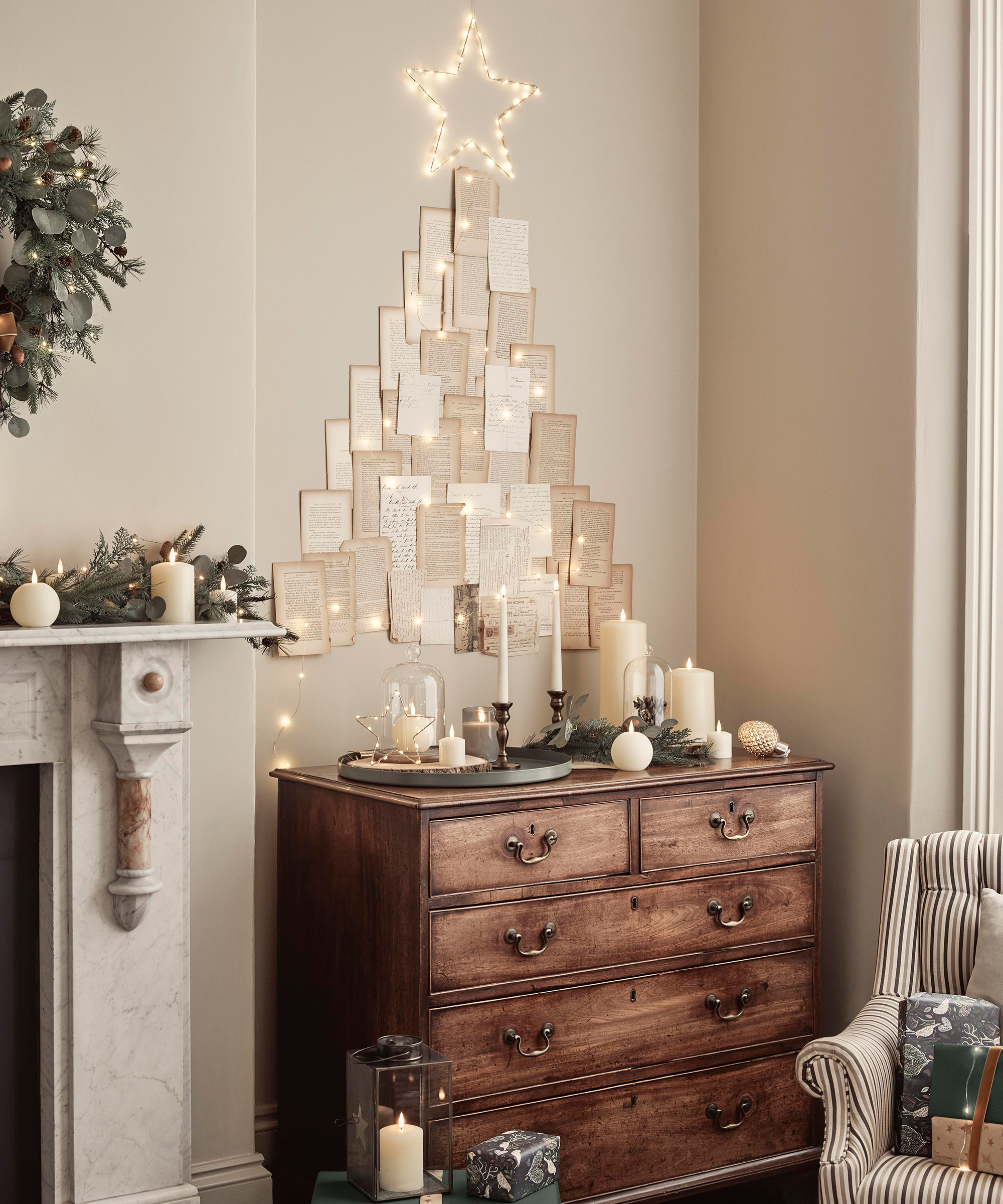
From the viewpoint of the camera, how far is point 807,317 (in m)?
2.93

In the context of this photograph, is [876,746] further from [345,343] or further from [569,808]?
[345,343]

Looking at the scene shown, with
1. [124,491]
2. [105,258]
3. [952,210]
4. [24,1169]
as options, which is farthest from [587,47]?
[24,1169]

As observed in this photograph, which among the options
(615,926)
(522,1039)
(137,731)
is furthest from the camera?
(615,926)

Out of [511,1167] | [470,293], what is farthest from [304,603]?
[511,1167]

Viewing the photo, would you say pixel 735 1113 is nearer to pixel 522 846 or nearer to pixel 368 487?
pixel 522 846

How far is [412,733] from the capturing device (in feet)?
8.18

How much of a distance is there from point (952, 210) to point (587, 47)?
1.06 m

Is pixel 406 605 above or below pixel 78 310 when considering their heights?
below

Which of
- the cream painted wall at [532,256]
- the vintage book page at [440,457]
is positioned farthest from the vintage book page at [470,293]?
the vintage book page at [440,457]

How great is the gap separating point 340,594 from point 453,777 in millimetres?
644

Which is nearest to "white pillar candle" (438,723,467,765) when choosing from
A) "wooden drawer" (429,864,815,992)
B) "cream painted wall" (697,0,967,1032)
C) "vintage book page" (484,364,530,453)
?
"wooden drawer" (429,864,815,992)

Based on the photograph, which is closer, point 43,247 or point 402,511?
point 43,247

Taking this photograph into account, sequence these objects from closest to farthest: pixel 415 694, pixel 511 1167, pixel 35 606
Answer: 1. pixel 511 1167
2. pixel 35 606
3. pixel 415 694

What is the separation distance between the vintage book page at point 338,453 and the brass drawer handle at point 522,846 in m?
0.94
